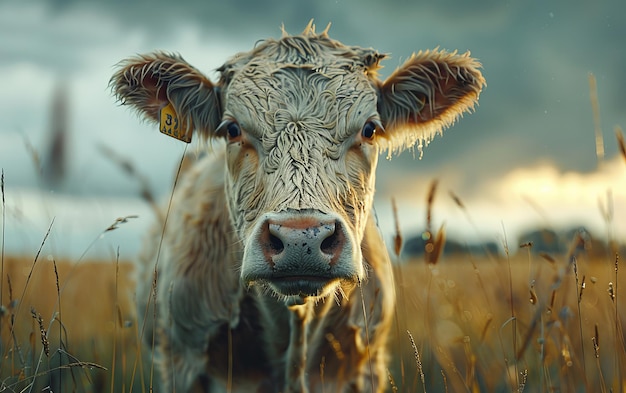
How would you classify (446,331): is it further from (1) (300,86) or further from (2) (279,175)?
(2) (279,175)

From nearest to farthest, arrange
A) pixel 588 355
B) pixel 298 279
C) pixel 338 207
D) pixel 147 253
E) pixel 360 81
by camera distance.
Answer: pixel 298 279
pixel 338 207
pixel 360 81
pixel 147 253
pixel 588 355

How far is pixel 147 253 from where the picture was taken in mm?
5695

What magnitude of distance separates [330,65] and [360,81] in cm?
21

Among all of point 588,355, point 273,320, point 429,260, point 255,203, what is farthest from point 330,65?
point 588,355

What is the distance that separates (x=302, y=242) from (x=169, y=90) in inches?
76.1

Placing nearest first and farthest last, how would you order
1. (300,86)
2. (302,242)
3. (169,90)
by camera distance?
(302,242)
(300,86)
(169,90)

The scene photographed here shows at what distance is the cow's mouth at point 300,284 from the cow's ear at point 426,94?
1.65 m

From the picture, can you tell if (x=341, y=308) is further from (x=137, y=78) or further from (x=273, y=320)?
(x=137, y=78)

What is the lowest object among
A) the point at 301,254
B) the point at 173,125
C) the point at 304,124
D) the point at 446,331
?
the point at 446,331

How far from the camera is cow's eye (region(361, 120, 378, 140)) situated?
11.5ft

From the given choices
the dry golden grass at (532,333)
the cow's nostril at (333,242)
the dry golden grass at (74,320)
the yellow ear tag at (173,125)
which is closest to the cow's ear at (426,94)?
the dry golden grass at (532,333)

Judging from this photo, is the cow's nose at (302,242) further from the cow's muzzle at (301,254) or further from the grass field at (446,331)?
the grass field at (446,331)

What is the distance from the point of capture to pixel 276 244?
8.63 feet

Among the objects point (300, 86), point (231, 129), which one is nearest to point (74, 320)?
point (231, 129)
